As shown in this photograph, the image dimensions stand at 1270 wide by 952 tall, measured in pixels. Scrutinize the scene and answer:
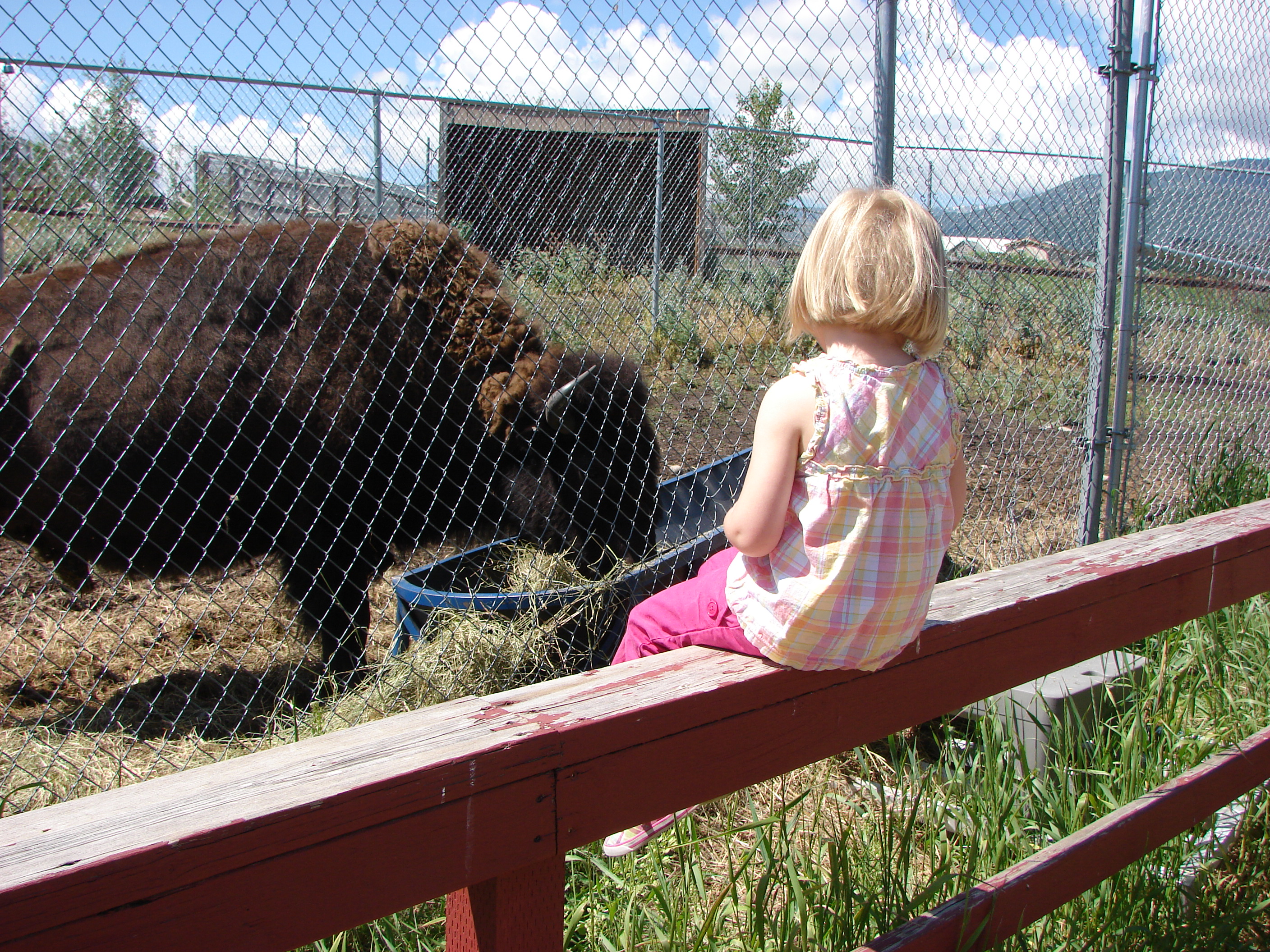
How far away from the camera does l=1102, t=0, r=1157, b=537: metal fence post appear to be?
3.82 m

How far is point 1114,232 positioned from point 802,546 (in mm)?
3139

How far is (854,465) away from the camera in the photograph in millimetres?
1582

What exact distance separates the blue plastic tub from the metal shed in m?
2.73

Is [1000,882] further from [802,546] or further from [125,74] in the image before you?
[125,74]

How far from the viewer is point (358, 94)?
9.07ft

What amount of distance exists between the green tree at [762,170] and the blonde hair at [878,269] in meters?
2.39

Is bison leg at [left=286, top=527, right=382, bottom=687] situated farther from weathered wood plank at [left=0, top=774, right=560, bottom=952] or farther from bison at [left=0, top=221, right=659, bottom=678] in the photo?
weathered wood plank at [left=0, top=774, right=560, bottom=952]

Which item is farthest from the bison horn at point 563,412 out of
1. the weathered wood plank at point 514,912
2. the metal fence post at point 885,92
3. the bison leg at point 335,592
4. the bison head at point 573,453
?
the weathered wood plank at point 514,912

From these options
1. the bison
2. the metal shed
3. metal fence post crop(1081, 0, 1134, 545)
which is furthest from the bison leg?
the metal shed

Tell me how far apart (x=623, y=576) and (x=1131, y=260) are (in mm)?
2653

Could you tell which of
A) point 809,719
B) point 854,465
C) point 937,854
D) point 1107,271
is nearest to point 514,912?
point 809,719

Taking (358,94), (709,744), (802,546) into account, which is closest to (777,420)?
(802,546)

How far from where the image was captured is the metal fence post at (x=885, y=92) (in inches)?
111

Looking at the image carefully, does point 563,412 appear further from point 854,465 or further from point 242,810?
point 242,810
